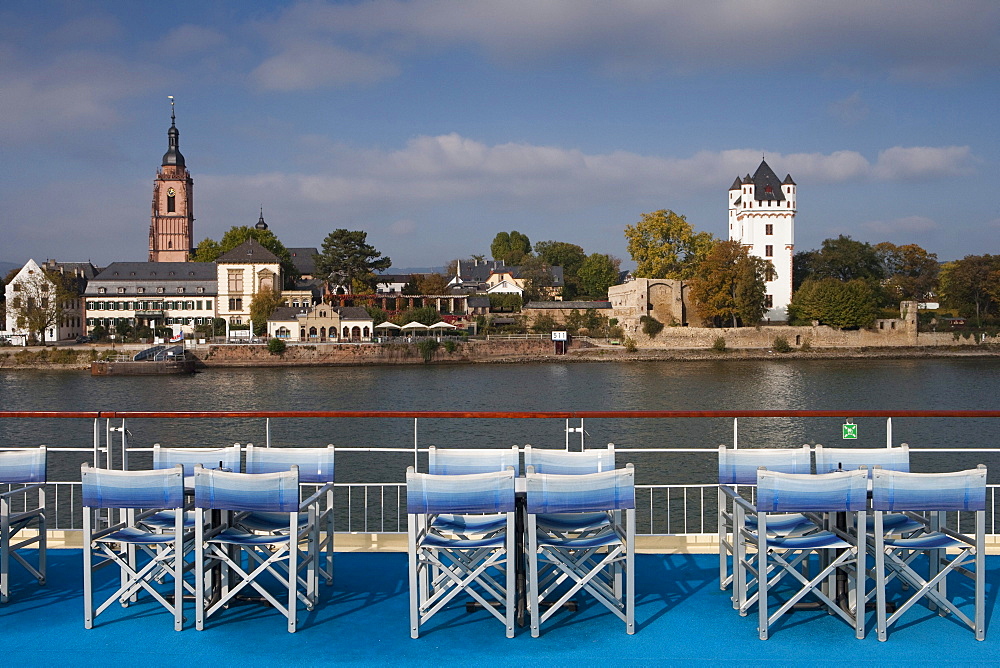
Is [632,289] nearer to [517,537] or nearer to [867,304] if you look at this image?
[867,304]

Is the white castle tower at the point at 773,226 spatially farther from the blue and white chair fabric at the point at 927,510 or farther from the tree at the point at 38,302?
the blue and white chair fabric at the point at 927,510

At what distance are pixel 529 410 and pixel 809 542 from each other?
32955 millimetres

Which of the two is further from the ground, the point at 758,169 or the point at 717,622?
the point at 758,169

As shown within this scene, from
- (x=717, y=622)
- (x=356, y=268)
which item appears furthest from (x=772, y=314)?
(x=717, y=622)

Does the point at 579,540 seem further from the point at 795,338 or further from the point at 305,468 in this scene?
the point at 795,338

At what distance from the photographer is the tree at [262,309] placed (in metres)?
71.0

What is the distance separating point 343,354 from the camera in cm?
5975

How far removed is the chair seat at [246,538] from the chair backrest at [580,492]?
1380 millimetres

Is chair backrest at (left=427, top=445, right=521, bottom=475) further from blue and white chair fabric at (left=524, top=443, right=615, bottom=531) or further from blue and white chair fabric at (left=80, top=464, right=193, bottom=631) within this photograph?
blue and white chair fabric at (left=80, top=464, right=193, bottom=631)

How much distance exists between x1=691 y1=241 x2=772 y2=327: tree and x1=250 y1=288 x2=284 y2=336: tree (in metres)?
34.3

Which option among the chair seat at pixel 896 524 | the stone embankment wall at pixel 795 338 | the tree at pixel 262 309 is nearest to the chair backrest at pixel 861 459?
the chair seat at pixel 896 524

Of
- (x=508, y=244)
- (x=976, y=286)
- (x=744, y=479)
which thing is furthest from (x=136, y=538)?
(x=508, y=244)

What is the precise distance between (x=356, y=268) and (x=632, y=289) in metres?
25.3

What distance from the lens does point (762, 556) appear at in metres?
A: 4.44
